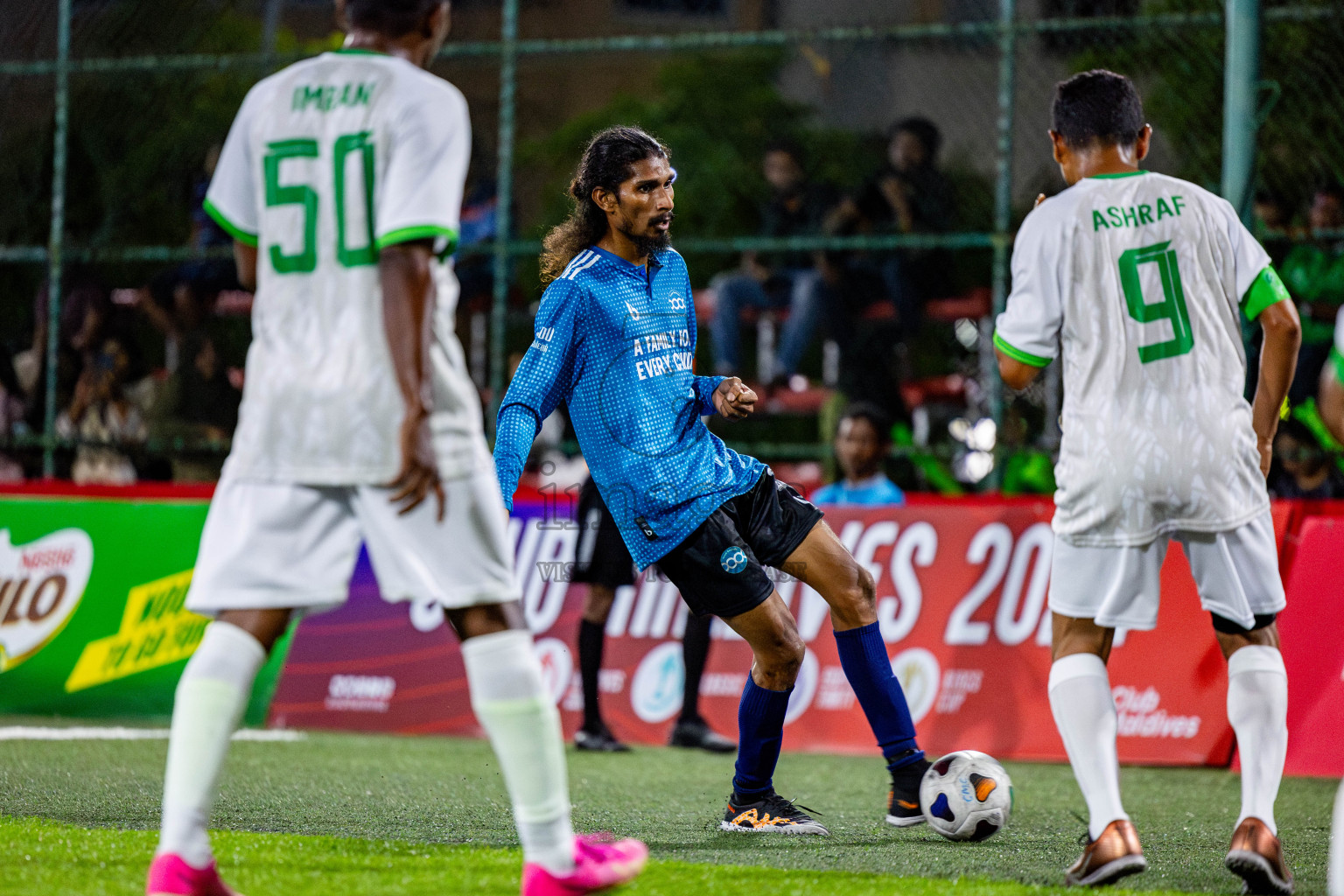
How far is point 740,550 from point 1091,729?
1.37m

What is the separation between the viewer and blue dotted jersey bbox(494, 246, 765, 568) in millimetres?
5035

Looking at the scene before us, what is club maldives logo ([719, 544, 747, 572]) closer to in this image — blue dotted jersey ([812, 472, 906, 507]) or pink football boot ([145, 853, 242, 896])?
pink football boot ([145, 853, 242, 896])

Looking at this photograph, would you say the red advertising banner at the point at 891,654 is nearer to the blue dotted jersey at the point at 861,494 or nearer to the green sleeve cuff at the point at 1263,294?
the blue dotted jersey at the point at 861,494

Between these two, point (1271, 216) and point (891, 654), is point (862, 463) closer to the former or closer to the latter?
point (891, 654)

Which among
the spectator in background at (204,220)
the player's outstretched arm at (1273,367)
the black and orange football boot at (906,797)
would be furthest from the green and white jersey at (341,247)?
the spectator in background at (204,220)

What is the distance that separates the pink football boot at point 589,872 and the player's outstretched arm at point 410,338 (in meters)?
0.87

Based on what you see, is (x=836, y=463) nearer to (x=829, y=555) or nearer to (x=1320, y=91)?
(x=1320, y=91)

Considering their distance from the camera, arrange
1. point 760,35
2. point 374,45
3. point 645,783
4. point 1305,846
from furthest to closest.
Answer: point 760,35 < point 645,783 < point 1305,846 < point 374,45

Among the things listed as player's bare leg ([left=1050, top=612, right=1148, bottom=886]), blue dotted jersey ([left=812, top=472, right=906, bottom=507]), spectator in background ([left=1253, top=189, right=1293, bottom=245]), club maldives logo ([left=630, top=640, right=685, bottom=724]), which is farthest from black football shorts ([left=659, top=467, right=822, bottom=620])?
spectator in background ([left=1253, top=189, right=1293, bottom=245])

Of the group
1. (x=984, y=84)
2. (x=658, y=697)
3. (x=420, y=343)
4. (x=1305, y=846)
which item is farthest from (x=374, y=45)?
(x=984, y=84)

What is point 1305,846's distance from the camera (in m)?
4.86

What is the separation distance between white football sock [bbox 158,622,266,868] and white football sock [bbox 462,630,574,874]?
50 cm

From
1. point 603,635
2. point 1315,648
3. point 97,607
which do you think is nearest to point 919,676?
point 603,635

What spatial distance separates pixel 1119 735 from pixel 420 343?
535 cm
